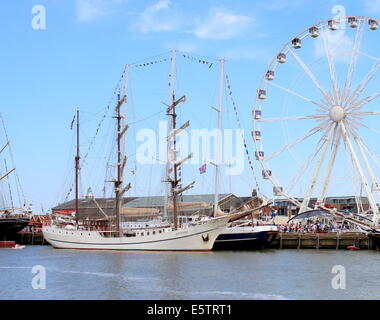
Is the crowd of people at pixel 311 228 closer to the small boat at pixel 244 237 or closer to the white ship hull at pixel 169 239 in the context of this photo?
the small boat at pixel 244 237

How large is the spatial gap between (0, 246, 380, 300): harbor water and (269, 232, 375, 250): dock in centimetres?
877

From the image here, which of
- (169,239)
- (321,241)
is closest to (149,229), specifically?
(169,239)

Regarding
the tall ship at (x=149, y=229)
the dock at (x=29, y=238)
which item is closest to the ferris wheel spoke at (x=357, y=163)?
the tall ship at (x=149, y=229)

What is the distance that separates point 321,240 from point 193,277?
104 feet

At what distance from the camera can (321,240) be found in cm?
6881

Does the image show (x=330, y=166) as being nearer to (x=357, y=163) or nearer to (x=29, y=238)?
(x=357, y=163)

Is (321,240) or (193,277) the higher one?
(193,277)

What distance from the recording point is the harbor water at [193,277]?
34.3m

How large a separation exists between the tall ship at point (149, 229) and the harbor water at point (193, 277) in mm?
7467

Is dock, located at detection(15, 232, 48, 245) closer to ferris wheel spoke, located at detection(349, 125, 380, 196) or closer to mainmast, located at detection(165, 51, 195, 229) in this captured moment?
mainmast, located at detection(165, 51, 195, 229)

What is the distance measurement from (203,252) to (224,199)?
40046 mm

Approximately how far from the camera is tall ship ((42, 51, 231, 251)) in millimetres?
64375
